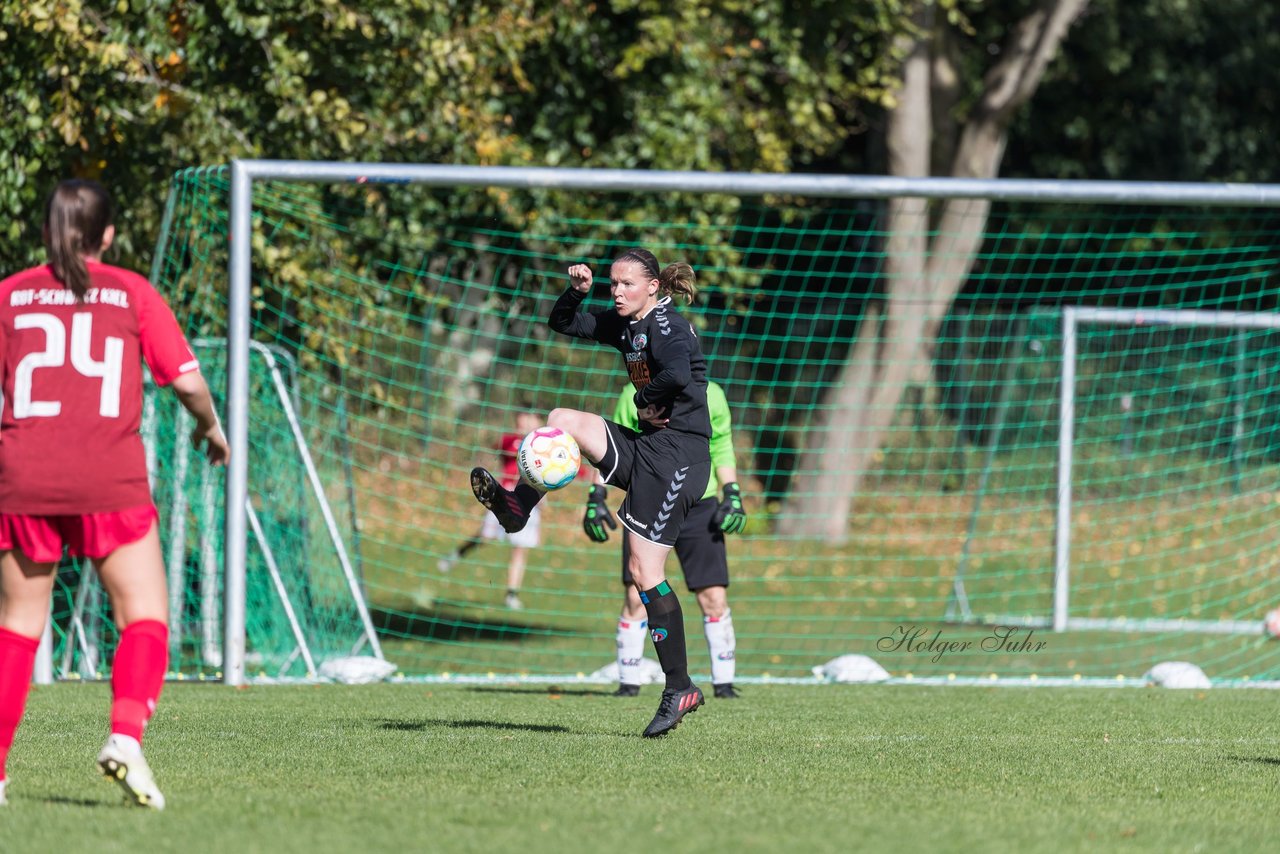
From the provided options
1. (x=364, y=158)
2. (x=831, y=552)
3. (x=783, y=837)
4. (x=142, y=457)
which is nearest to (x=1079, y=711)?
(x=783, y=837)

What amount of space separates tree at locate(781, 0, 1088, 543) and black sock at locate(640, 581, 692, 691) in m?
10.0

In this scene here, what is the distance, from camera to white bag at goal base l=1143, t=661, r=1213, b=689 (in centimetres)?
992

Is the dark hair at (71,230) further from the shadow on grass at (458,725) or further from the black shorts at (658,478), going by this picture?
the shadow on grass at (458,725)

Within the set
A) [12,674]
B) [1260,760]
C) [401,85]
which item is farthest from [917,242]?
[12,674]

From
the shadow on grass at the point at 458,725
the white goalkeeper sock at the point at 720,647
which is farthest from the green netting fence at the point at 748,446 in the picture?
the shadow on grass at the point at 458,725

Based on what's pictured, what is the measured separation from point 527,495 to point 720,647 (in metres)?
2.49

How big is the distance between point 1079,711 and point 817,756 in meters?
2.53

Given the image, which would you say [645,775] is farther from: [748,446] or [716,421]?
[748,446]

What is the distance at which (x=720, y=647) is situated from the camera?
349 inches

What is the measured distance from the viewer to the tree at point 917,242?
1705 centimetres

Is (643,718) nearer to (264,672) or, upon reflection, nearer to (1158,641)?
(264,672)

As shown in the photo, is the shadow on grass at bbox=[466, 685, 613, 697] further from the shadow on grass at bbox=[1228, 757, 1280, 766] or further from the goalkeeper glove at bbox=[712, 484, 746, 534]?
the shadow on grass at bbox=[1228, 757, 1280, 766]

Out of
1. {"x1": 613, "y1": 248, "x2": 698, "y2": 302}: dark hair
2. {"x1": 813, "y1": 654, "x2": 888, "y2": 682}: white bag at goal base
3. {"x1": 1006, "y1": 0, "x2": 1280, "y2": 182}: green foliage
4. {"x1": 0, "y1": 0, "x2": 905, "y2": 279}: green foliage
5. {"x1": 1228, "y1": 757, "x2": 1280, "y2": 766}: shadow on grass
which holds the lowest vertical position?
{"x1": 813, "y1": 654, "x2": 888, "y2": 682}: white bag at goal base

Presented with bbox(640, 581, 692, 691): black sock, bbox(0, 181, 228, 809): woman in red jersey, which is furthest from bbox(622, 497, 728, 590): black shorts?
bbox(0, 181, 228, 809): woman in red jersey
